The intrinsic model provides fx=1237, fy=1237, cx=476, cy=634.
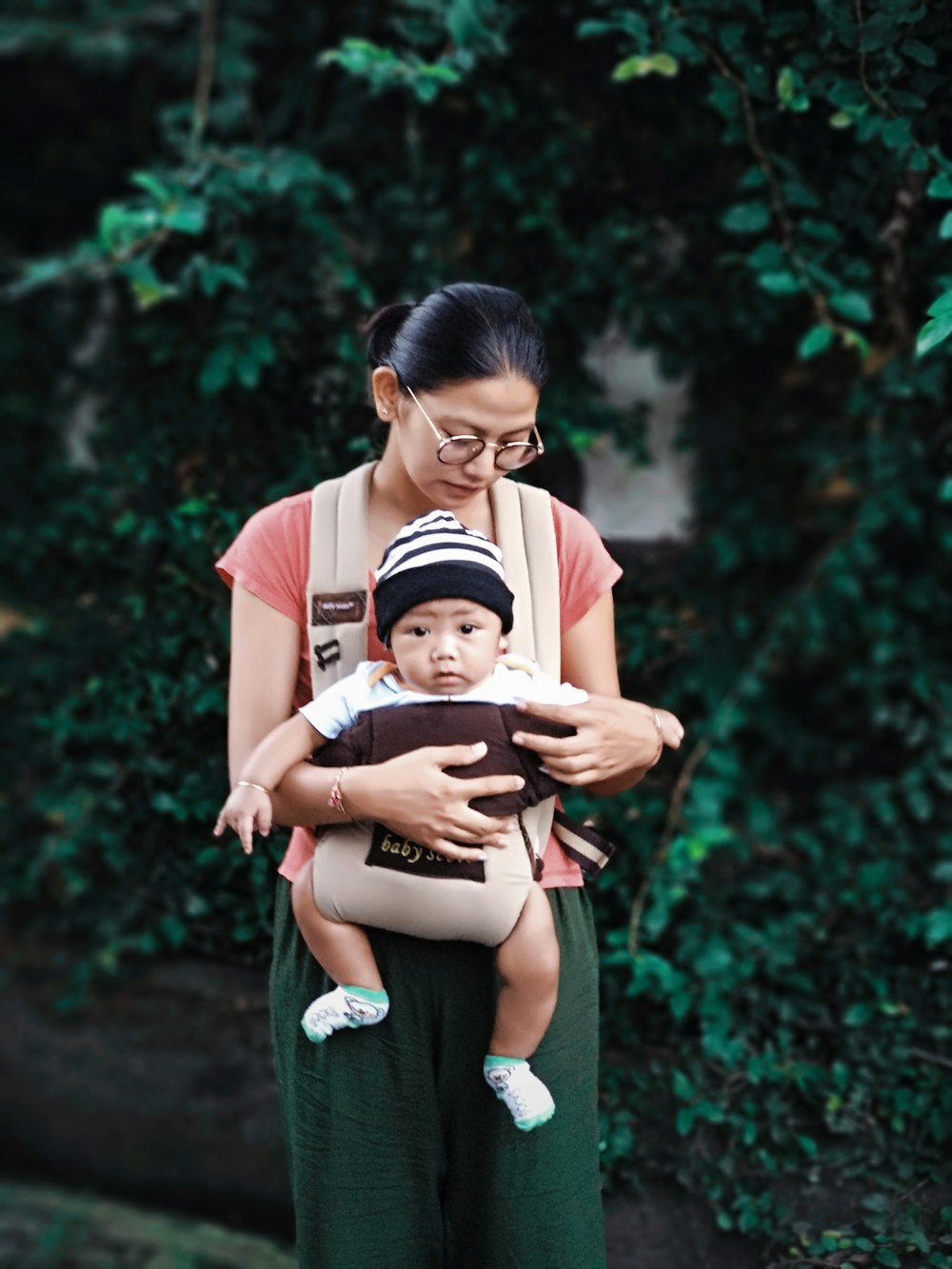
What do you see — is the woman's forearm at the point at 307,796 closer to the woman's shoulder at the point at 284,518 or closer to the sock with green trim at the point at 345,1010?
the sock with green trim at the point at 345,1010

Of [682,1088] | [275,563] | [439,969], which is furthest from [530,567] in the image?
[682,1088]

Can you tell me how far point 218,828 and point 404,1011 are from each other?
42cm

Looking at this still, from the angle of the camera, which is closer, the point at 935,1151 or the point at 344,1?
the point at 935,1151

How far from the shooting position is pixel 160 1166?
3648 millimetres

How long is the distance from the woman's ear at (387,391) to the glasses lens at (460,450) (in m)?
0.15

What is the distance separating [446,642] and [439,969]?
1.82ft

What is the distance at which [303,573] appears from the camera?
1953 mm

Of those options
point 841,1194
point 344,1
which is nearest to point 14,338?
point 344,1

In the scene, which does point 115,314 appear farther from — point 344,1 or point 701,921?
point 701,921

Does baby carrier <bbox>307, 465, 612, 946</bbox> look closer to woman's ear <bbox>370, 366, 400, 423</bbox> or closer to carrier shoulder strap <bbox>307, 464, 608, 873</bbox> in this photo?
carrier shoulder strap <bbox>307, 464, 608, 873</bbox>

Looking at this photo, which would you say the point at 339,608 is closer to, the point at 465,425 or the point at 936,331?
the point at 465,425

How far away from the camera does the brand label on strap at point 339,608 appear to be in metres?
1.91

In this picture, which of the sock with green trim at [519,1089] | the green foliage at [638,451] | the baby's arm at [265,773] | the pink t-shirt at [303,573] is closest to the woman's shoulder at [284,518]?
the pink t-shirt at [303,573]

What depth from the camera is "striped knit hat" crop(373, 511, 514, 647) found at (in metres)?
1.71
